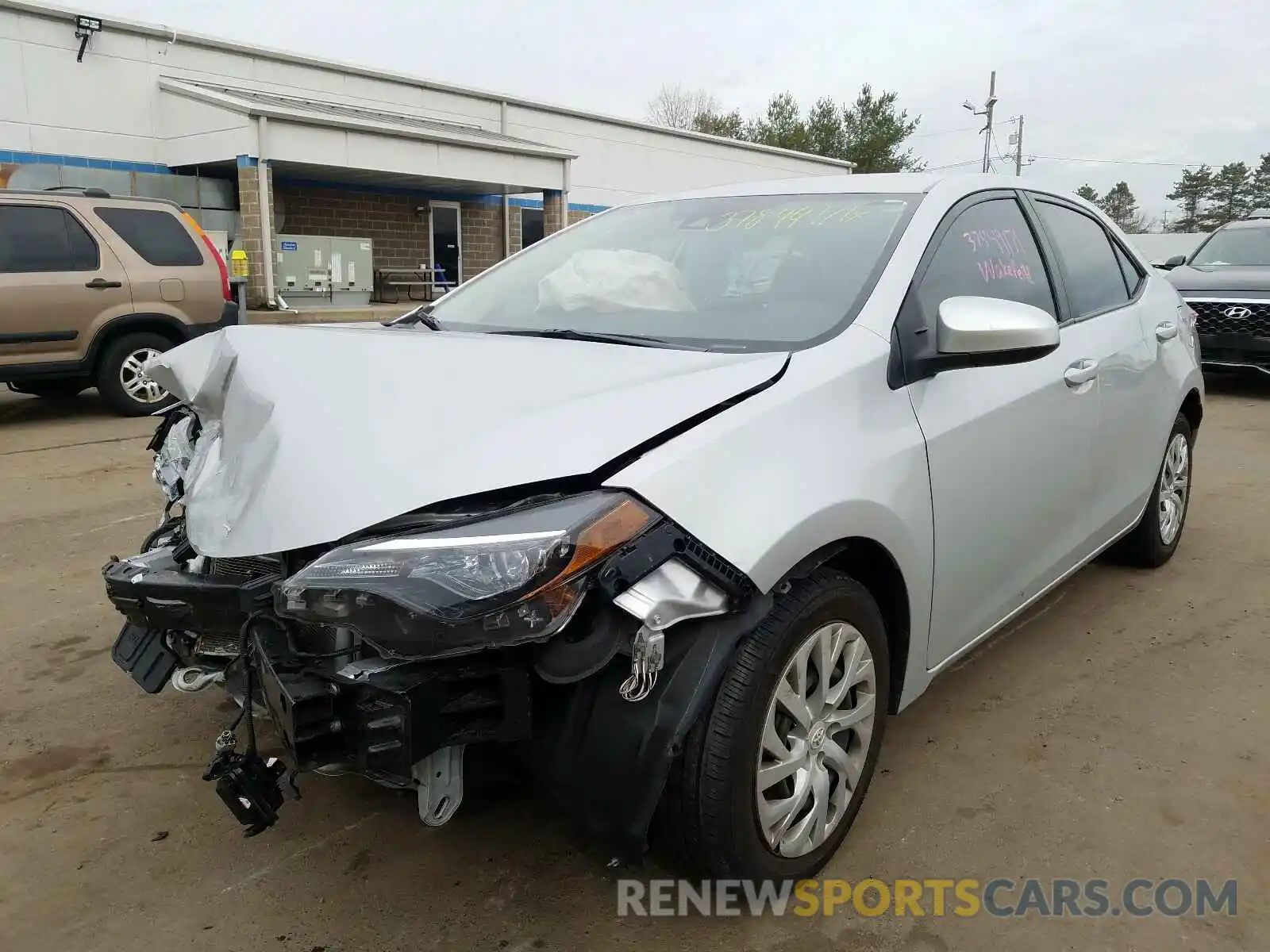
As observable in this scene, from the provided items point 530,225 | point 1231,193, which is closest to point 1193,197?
point 1231,193

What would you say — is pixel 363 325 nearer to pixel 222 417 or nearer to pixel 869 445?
pixel 222 417

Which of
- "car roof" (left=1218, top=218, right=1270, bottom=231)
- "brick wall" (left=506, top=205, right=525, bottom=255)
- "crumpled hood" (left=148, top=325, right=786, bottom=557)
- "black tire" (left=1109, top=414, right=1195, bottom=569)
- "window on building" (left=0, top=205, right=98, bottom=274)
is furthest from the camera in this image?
"brick wall" (left=506, top=205, right=525, bottom=255)

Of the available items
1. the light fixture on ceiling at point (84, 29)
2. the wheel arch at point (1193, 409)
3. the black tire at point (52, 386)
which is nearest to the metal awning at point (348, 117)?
the light fixture on ceiling at point (84, 29)

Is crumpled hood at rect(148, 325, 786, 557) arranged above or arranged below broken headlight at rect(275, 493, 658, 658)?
above

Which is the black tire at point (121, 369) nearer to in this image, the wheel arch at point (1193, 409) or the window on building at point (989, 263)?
the window on building at point (989, 263)

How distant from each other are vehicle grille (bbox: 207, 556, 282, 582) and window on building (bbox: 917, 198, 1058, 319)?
68.0 inches

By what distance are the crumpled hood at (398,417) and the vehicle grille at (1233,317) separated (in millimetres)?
8779

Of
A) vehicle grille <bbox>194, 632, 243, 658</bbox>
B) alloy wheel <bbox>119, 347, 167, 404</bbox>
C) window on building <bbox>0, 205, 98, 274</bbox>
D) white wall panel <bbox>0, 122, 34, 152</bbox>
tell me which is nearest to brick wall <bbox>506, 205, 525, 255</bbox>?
white wall panel <bbox>0, 122, 34, 152</bbox>

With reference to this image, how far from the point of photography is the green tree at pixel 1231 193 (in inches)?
2329

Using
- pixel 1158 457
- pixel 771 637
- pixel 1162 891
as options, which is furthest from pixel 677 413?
pixel 1158 457

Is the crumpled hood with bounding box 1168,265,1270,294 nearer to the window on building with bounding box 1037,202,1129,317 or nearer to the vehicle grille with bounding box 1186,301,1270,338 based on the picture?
the vehicle grille with bounding box 1186,301,1270,338

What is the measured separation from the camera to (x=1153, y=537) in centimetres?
426

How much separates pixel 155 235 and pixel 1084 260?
7887mm

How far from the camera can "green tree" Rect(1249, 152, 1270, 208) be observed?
57.8 meters
